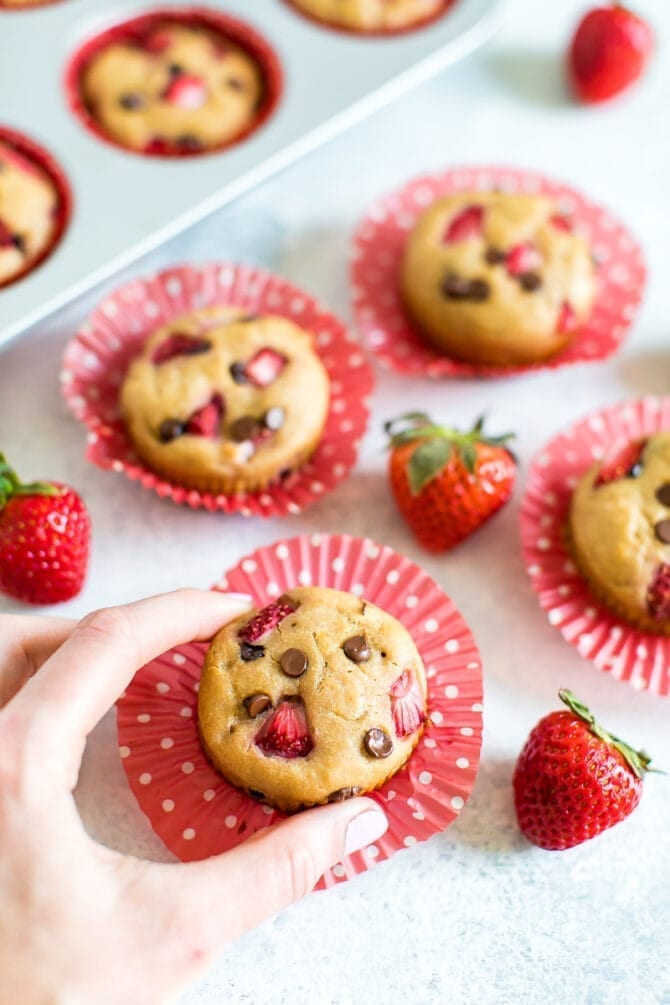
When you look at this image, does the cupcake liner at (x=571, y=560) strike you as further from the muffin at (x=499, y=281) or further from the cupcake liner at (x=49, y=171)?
the cupcake liner at (x=49, y=171)

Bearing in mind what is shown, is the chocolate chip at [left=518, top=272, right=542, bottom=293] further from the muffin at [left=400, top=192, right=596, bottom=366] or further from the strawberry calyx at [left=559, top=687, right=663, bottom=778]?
the strawberry calyx at [left=559, top=687, right=663, bottom=778]

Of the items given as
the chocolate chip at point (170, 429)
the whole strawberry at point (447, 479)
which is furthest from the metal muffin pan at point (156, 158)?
the whole strawberry at point (447, 479)

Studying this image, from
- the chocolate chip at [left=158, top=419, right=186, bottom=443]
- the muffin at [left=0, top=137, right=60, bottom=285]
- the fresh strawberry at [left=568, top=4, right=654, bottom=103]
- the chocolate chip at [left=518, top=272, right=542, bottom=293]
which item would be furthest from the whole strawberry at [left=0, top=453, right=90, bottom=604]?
the fresh strawberry at [left=568, top=4, right=654, bottom=103]

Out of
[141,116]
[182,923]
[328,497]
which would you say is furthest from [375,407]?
[182,923]

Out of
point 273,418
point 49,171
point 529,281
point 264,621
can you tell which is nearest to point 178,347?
point 273,418

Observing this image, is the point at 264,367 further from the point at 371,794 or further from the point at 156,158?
the point at 371,794
